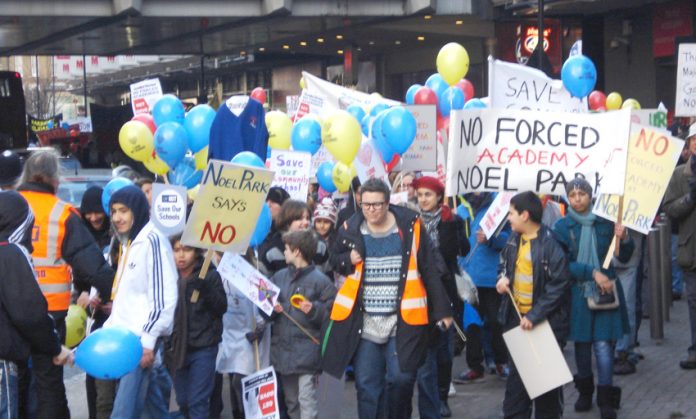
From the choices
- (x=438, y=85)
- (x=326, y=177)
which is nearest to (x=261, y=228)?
(x=326, y=177)

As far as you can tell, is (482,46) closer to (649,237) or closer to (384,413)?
(649,237)

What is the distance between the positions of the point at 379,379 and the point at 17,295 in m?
2.42

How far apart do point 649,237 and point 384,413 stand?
469 cm

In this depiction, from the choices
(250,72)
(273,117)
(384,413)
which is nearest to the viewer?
(384,413)

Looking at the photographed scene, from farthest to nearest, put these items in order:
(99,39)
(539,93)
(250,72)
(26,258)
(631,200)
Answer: (250,72), (99,39), (539,93), (631,200), (26,258)

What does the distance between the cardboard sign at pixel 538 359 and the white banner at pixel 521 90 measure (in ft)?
9.60

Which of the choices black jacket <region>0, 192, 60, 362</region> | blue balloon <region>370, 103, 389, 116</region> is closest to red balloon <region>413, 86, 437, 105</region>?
blue balloon <region>370, 103, 389, 116</region>

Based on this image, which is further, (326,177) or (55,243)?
(326,177)

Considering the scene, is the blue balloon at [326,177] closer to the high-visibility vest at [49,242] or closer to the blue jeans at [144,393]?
the blue jeans at [144,393]

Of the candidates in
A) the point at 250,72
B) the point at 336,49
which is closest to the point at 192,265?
the point at 336,49

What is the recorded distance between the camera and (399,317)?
706 cm

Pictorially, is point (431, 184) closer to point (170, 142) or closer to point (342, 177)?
point (342, 177)

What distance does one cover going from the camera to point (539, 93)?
10.6m

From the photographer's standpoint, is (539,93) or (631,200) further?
(539,93)
